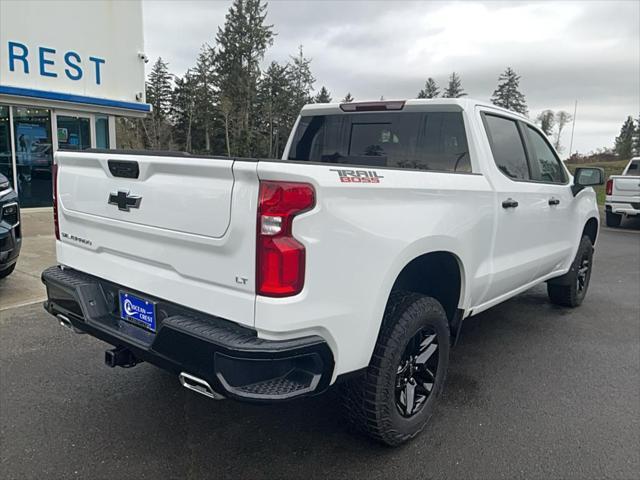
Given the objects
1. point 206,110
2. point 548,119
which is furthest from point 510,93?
point 206,110

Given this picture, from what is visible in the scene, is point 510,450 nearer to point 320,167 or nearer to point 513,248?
point 513,248

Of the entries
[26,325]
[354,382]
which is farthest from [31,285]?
[354,382]

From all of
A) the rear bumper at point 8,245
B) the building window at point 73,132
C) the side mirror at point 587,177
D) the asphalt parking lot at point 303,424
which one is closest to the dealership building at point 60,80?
the building window at point 73,132

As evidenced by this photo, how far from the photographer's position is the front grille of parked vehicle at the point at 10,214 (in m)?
5.03

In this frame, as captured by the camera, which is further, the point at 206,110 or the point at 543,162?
the point at 206,110

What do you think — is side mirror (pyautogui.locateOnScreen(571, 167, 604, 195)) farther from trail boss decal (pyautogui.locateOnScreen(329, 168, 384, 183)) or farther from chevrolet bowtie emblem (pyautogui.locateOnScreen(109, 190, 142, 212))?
chevrolet bowtie emblem (pyautogui.locateOnScreen(109, 190, 142, 212))

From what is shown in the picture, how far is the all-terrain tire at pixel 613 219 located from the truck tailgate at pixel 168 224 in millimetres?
14418

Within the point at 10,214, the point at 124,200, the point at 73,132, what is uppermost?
the point at 73,132

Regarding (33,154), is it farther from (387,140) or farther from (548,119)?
(548,119)

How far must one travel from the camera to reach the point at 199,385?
2.21m

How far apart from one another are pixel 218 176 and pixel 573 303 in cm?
487

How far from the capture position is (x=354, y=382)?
2.56 metres

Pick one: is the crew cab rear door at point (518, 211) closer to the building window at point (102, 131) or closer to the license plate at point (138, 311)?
the license plate at point (138, 311)

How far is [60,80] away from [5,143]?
6.94 feet
